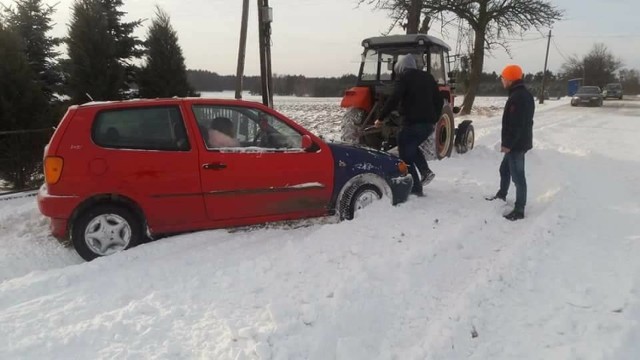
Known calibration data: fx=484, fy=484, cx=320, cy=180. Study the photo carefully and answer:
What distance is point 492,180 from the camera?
7879mm

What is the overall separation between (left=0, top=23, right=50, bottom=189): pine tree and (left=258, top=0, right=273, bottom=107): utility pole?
5.53 m

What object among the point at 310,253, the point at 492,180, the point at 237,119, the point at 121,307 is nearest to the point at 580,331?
the point at 310,253

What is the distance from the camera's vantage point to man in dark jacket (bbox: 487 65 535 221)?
5746mm

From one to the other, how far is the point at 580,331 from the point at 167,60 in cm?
1140

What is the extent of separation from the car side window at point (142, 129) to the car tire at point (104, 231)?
0.65 meters

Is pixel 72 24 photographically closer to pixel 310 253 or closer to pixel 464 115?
pixel 310 253

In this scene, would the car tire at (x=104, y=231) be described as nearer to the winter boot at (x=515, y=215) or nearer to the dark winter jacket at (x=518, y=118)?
the winter boot at (x=515, y=215)

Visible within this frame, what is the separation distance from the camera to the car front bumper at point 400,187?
18.9 ft

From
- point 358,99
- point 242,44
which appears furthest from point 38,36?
point 358,99

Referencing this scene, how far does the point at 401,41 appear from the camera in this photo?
975 centimetres

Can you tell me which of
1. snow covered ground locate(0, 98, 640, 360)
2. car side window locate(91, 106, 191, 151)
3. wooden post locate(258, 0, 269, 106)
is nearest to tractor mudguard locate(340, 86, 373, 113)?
wooden post locate(258, 0, 269, 106)

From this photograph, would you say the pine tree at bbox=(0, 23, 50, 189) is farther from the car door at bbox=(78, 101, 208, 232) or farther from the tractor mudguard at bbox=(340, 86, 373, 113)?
the tractor mudguard at bbox=(340, 86, 373, 113)

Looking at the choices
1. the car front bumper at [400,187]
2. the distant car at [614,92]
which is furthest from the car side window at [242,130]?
the distant car at [614,92]

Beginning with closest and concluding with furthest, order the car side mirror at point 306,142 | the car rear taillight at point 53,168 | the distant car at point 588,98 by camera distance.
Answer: the car rear taillight at point 53,168 → the car side mirror at point 306,142 → the distant car at point 588,98
